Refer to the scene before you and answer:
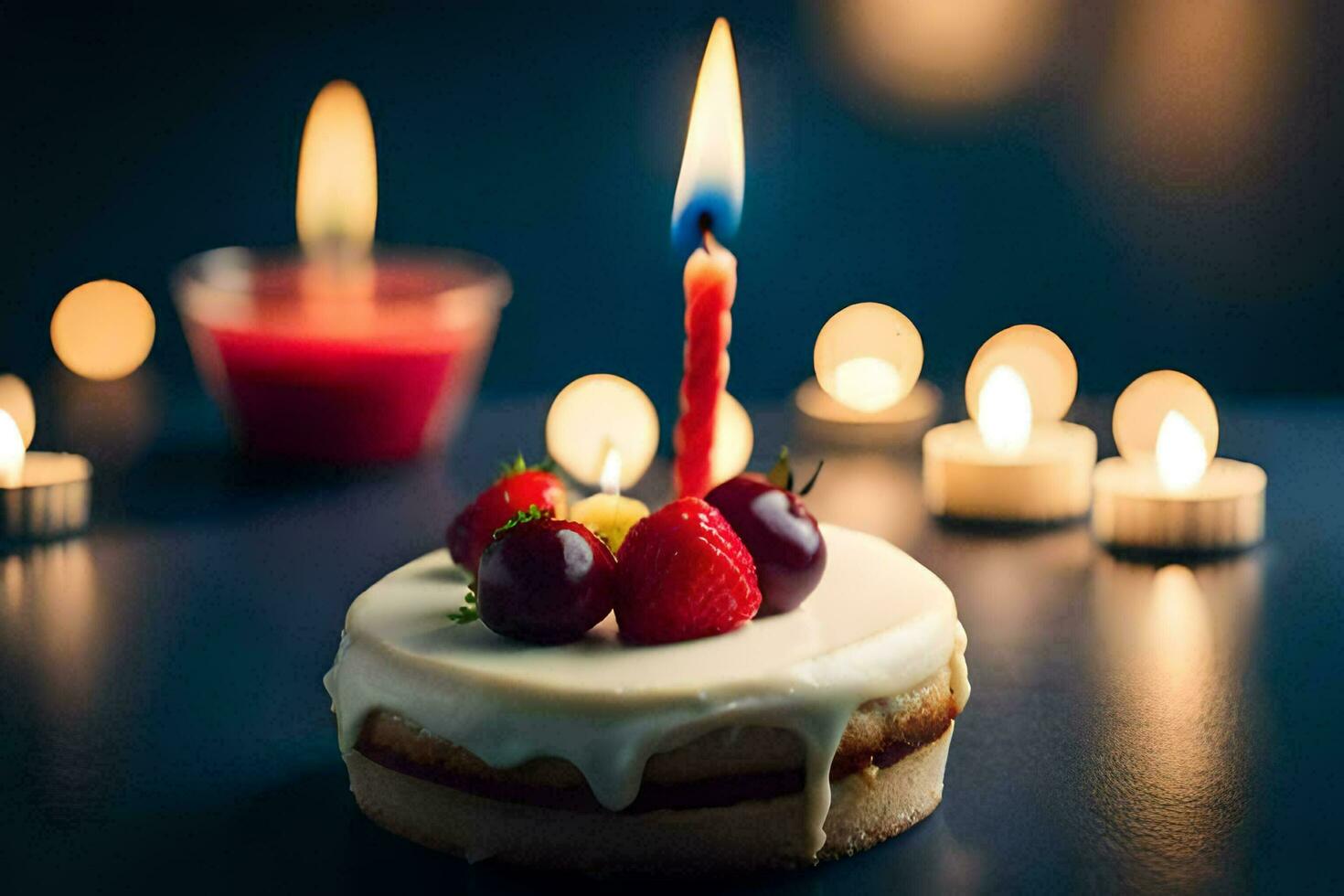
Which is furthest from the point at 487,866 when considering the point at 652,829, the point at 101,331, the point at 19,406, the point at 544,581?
the point at 101,331

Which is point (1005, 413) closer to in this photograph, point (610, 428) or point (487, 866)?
point (610, 428)

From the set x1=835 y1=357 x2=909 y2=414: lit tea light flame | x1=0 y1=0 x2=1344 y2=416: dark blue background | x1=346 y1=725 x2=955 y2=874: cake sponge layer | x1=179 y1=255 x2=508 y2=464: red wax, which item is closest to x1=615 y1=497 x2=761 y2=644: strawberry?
x1=346 y1=725 x2=955 y2=874: cake sponge layer

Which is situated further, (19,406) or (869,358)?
(869,358)

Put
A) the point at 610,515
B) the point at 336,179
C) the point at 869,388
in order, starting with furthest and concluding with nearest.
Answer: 1. the point at 869,388
2. the point at 336,179
3. the point at 610,515

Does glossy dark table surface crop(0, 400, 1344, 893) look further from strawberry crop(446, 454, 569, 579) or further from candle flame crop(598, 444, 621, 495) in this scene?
candle flame crop(598, 444, 621, 495)

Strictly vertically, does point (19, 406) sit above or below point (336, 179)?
below

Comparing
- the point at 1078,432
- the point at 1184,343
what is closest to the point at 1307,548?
the point at 1078,432

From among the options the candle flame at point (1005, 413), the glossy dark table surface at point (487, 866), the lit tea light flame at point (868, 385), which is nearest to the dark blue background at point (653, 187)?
the lit tea light flame at point (868, 385)
